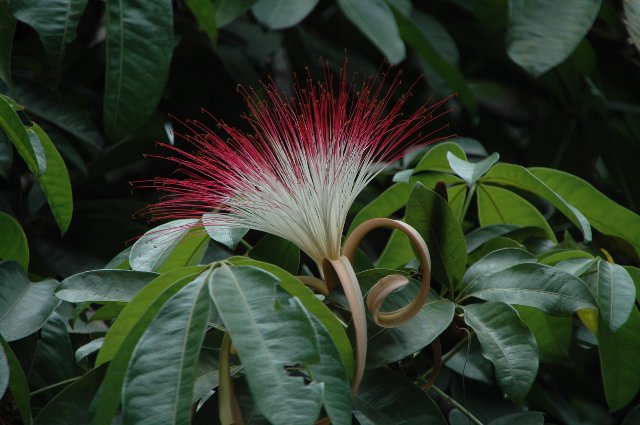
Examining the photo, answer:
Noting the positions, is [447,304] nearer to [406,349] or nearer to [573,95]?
[406,349]

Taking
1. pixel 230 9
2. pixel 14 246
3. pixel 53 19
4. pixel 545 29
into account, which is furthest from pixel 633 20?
pixel 14 246

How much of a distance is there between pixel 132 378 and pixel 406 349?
0.80ft

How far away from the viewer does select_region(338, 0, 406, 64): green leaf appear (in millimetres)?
1450

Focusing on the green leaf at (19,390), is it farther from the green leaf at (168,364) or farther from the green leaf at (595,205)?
Answer: the green leaf at (595,205)

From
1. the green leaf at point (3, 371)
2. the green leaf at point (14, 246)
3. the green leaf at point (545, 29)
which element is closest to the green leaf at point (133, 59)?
the green leaf at point (14, 246)

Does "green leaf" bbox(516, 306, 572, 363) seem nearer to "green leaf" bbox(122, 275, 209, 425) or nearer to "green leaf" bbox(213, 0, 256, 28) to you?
"green leaf" bbox(122, 275, 209, 425)

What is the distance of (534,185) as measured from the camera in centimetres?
100

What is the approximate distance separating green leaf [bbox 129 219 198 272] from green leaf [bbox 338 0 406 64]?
591 millimetres

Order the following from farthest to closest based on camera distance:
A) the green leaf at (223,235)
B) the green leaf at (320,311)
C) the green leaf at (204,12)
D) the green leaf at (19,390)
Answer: the green leaf at (204,12) < the green leaf at (223,235) < the green leaf at (19,390) < the green leaf at (320,311)

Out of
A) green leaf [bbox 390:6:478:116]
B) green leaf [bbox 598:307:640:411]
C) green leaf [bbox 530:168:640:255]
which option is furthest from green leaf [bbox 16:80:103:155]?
green leaf [bbox 598:307:640:411]

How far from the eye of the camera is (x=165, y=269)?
994 millimetres

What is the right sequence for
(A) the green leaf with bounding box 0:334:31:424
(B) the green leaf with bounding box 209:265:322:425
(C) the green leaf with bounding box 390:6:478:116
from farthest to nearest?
(C) the green leaf with bounding box 390:6:478:116
(A) the green leaf with bounding box 0:334:31:424
(B) the green leaf with bounding box 209:265:322:425

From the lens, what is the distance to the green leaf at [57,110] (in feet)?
4.43

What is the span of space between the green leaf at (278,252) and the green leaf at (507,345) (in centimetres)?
22
